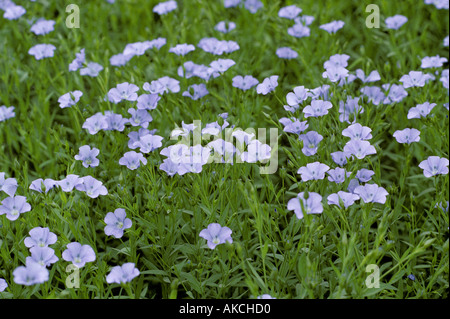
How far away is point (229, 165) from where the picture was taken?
2303 millimetres

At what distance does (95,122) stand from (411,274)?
1.56 metres

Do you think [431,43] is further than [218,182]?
Yes

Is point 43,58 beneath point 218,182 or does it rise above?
above

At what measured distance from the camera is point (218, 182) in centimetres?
222

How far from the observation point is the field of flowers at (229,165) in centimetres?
208

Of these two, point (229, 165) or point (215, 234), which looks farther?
point (229, 165)

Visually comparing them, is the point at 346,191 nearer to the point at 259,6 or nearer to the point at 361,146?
the point at 361,146

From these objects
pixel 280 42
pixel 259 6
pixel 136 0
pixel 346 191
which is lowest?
pixel 346 191


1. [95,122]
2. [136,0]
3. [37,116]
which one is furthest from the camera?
[136,0]

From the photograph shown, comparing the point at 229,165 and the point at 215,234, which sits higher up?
the point at 229,165

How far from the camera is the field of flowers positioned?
6.83ft
